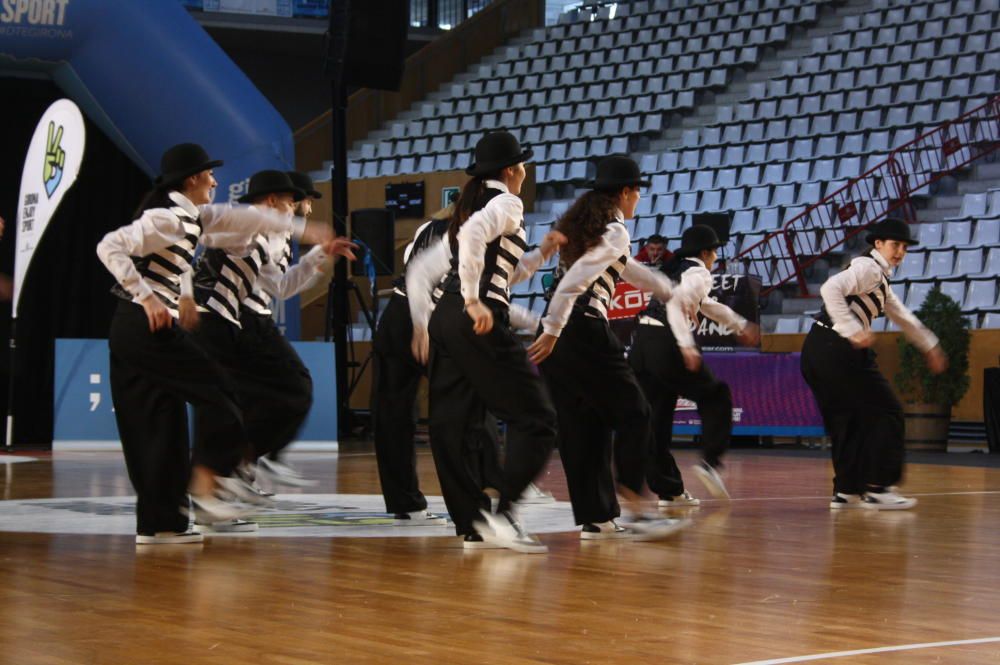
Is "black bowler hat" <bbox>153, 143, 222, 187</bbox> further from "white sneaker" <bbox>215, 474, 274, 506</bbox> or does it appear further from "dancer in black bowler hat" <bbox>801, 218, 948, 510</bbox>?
"dancer in black bowler hat" <bbox>801, 218, 948, 510</bbox>

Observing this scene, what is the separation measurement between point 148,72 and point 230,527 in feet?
22.1

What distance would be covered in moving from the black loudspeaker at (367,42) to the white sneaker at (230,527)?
8.05 meters

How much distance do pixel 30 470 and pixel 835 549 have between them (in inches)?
256

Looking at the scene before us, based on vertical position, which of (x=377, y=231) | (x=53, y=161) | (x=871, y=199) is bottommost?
(x=377, y=231)

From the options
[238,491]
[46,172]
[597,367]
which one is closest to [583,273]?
[597,367]

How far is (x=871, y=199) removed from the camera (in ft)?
56.8

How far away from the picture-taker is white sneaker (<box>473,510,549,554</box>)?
578 cm

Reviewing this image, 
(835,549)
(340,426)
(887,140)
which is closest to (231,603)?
(835,549)

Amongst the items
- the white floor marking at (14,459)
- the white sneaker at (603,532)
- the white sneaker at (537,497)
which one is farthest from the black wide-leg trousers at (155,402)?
the white floor marking at (14,459)

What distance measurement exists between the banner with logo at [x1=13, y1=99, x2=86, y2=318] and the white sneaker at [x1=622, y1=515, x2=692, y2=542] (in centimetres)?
649

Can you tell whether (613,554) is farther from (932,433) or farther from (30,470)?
(932,433)

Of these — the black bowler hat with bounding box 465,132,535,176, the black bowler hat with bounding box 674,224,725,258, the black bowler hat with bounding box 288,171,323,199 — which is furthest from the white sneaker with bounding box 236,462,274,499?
the black bowler hat with bounding box 674,224,725,258

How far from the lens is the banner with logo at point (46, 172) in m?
11.8

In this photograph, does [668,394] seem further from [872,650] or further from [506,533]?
[872,650]
